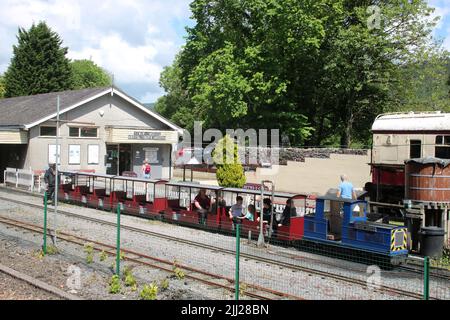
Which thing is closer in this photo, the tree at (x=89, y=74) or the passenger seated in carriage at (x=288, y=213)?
the passenger seated in carriage at (x=288, y=213)

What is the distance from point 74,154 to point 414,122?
67.3 feet

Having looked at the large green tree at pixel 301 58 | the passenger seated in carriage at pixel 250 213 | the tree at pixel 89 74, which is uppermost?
the tree at pixel 89 74

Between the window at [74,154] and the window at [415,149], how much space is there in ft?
66.5

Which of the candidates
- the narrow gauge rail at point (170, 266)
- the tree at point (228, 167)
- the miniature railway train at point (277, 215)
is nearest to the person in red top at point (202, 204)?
the miniature railway train at point (277, 215)

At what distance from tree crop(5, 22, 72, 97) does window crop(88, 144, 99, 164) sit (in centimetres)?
2792

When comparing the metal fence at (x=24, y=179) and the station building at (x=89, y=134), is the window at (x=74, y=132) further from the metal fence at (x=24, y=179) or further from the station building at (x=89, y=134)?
the metal fence at (x=24, y=179)

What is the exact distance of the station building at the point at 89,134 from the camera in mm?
29986

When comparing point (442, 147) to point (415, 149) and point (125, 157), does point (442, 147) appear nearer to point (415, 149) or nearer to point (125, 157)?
point (415, 149)

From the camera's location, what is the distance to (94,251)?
1380cm

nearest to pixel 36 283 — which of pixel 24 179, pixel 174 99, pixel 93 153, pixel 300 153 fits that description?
pixel 24 179

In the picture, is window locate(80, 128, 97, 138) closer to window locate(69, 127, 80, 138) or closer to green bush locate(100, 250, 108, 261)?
window locate(69, 127, 80, 138)

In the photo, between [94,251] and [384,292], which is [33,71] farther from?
[384,292]
